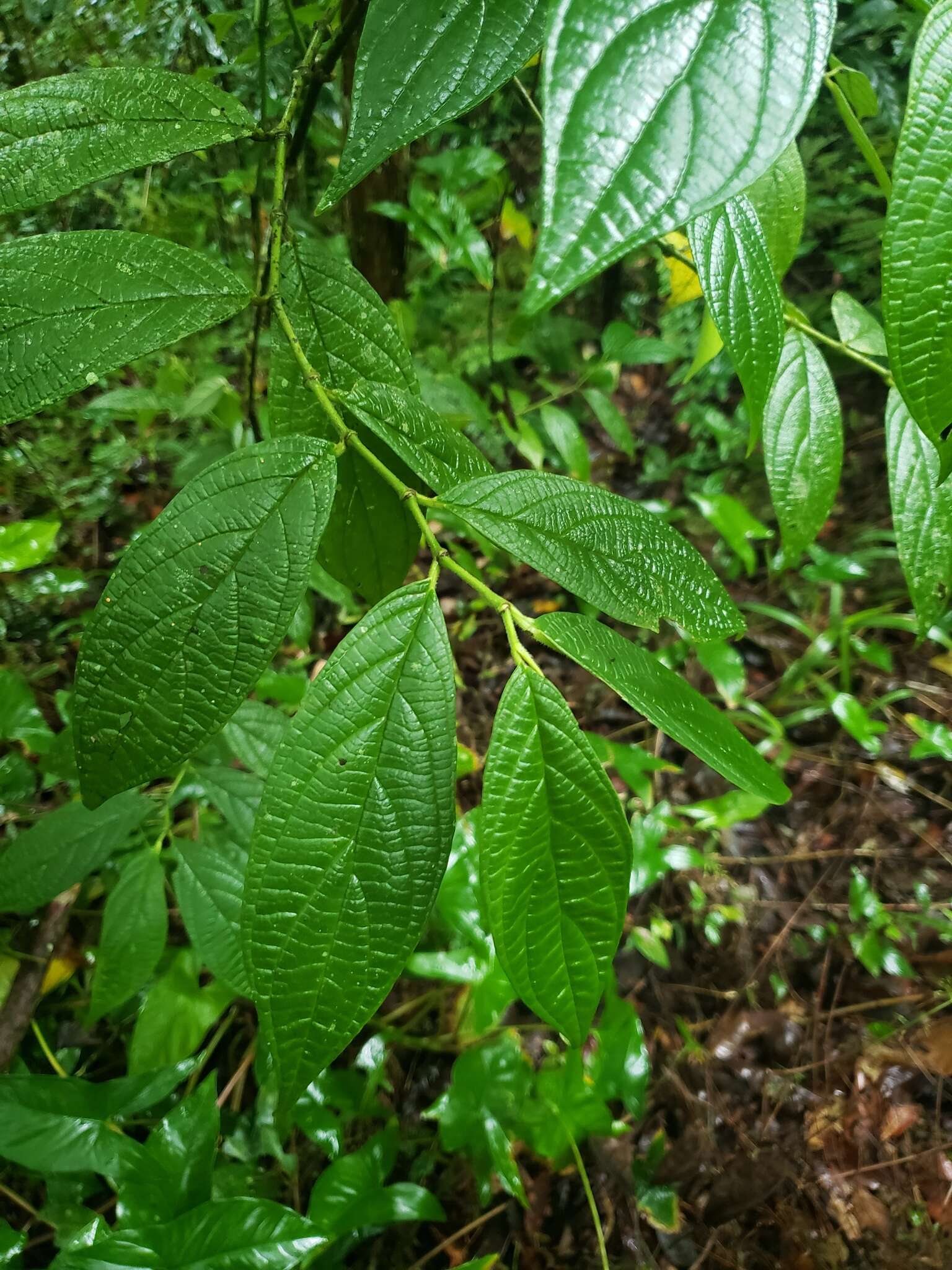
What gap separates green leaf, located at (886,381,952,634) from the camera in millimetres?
547

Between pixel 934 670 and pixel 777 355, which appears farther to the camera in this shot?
pixel 934 670

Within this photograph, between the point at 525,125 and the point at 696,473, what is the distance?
1.10 m

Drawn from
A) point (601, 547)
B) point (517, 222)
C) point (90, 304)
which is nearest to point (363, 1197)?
point (601, 547)

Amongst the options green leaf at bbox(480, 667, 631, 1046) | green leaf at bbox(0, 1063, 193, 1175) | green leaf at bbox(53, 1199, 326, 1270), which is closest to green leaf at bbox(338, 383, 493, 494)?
green leaf at bbox(480, 667, 631, 1046)

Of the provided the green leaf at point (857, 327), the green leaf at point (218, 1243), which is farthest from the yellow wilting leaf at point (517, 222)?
the green leaf at point (218, 1243)

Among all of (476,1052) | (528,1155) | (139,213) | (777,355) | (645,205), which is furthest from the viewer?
(139,213)

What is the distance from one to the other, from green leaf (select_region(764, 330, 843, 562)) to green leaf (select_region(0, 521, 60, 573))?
1.03 m

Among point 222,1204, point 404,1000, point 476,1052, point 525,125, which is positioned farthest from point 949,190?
point 525,125

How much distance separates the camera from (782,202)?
53 cm

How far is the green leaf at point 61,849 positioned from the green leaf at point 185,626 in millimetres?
493

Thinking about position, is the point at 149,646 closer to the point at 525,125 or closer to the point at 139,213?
the point at 139,213

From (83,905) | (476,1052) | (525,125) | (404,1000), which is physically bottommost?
(404,1000)

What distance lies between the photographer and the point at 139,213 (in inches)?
63.8

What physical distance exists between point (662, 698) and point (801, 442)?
36 cm
